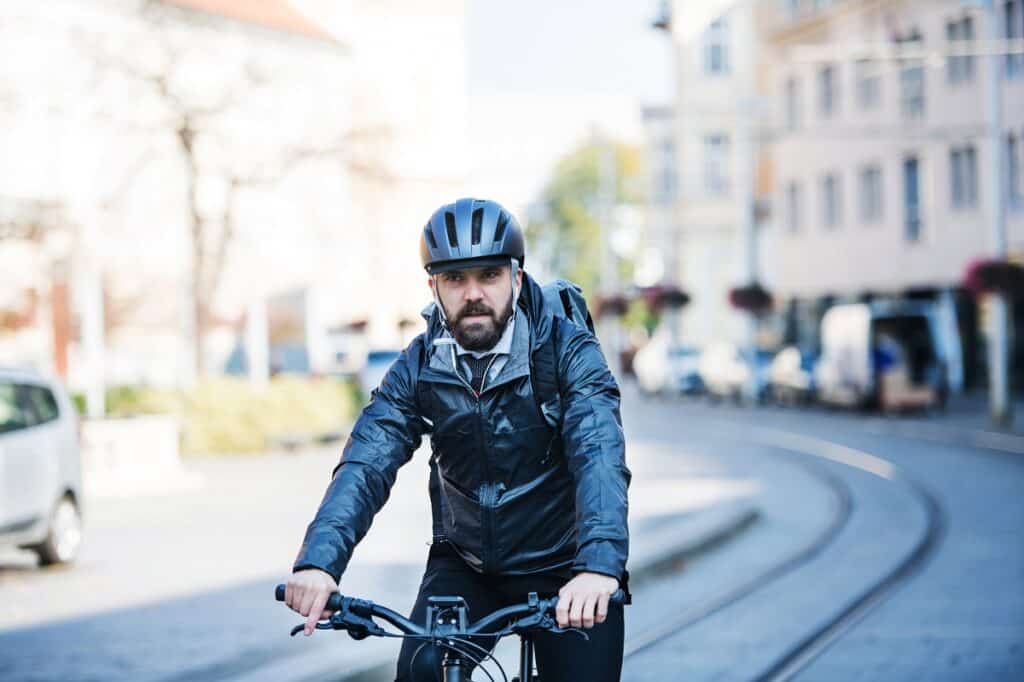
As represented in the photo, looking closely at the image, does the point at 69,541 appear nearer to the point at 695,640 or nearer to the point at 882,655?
the point at 695,640

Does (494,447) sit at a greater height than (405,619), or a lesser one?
greater

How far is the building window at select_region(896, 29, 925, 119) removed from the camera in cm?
4178

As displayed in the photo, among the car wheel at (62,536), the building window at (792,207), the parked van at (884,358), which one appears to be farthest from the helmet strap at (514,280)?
the building window at (792,207)

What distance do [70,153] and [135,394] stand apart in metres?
4.26

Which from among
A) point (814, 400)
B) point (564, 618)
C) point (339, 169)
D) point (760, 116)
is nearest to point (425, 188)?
point (760, 116)

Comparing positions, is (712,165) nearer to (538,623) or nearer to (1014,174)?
(1014,174)

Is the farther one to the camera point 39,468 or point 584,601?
point 39,468

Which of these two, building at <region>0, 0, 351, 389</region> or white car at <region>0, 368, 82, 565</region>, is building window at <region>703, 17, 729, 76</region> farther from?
white car at <region>0, 368, 82, 565</region>

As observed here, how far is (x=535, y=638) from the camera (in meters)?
4.13

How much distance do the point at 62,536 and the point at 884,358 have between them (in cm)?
2284

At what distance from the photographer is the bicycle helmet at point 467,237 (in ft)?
13.1

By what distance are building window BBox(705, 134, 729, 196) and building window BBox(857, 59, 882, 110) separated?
18780 mm

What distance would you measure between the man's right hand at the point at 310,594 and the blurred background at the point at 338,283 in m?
1.20

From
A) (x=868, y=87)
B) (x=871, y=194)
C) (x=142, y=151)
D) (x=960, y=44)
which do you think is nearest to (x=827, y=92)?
(x=868, y=87)
